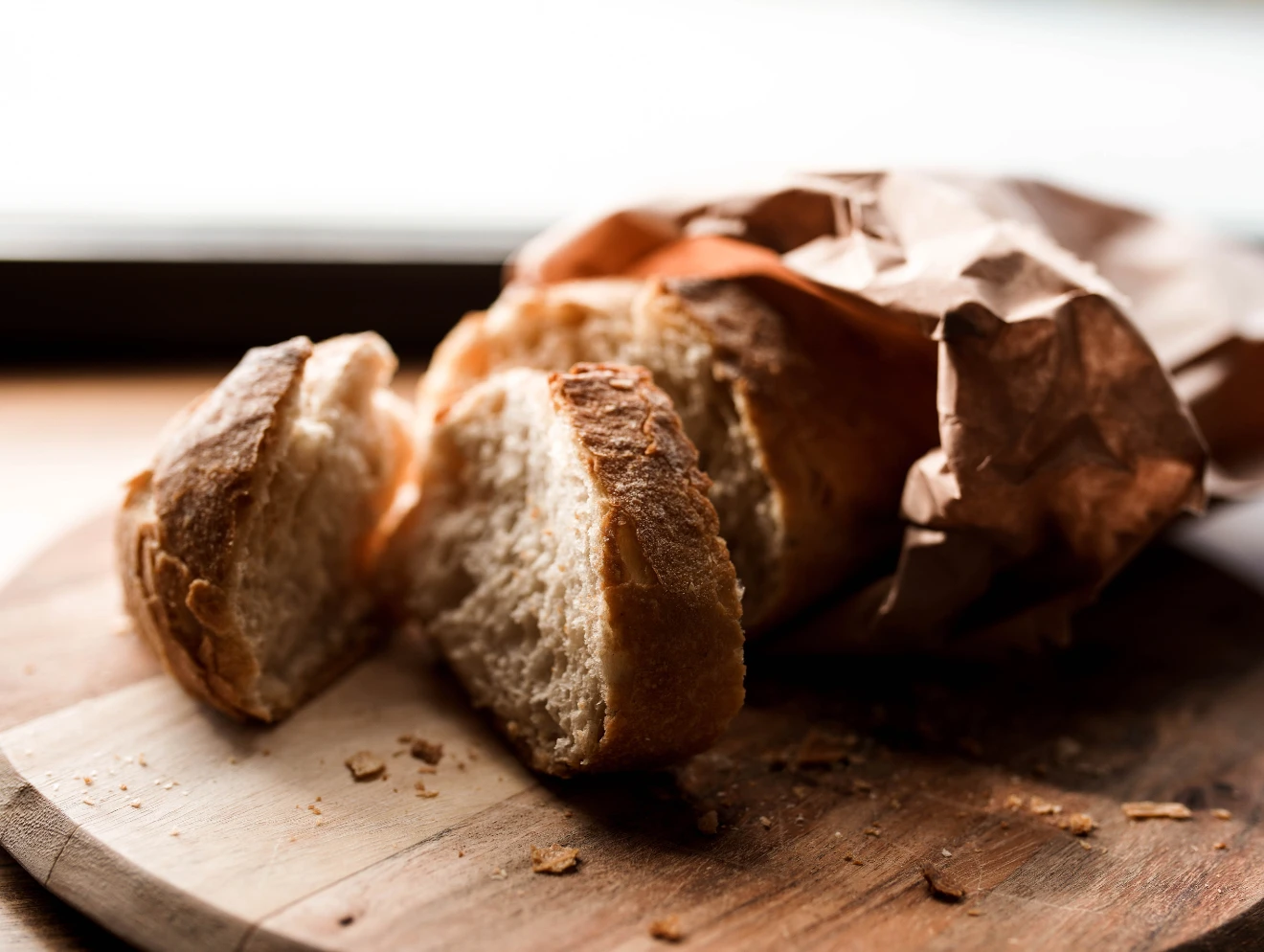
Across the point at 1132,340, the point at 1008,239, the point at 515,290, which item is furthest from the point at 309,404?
the point at 1132,340

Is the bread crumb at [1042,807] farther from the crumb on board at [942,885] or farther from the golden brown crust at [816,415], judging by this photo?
the golden brown crust at [816,415]

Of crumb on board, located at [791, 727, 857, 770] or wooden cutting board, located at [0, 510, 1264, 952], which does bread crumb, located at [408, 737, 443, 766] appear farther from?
crumb on board, located at [791, 727, 857, 770]

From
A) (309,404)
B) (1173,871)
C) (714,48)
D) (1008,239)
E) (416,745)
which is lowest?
(1173,871)

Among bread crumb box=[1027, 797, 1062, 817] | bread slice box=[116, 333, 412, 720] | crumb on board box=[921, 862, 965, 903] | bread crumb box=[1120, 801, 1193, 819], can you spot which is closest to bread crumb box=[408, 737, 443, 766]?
bread slice box=[116, 333, 412, 720]

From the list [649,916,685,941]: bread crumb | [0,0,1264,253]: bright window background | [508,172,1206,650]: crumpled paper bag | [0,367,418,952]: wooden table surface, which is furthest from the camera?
[0,0,1264,253]: bright window background

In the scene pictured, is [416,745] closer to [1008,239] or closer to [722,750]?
[722,750]

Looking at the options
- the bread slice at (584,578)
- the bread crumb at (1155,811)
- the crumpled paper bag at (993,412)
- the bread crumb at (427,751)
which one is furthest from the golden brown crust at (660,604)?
the bread crumb at (1155,811)
